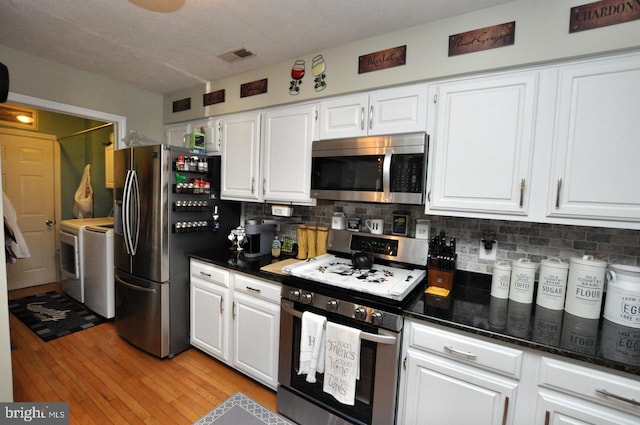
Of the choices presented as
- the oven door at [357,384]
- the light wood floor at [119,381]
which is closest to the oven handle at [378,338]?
the oven door at [357,384]

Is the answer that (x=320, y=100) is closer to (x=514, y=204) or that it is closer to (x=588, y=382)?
(x=514, y=204)

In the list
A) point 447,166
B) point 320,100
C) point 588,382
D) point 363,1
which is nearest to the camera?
point 588,382

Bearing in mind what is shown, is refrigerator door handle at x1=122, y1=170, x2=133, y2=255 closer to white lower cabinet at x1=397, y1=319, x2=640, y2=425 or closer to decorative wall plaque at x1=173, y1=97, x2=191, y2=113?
decorative wall plaque at x1=173, y1=97, x2=191, y2=113

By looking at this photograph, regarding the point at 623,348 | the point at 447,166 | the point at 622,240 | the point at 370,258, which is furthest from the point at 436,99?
the point at 623,348

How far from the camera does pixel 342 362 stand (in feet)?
5.05

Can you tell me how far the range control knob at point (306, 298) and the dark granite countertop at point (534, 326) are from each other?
1.82ft

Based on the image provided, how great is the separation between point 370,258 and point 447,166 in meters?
0.76

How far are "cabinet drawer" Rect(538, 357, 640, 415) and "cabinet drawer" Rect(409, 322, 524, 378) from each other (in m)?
0.10

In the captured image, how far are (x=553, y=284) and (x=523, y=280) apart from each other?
0.13m

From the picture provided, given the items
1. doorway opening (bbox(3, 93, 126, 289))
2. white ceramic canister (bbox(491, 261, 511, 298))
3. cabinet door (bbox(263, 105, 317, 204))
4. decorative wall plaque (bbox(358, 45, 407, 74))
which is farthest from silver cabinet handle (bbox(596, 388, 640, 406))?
doorway opening (bbox(3, 93, 126, 289))

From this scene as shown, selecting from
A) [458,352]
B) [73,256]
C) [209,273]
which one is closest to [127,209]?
[209,273]

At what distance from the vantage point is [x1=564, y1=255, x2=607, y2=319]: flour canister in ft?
4.48

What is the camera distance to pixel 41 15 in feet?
5.82

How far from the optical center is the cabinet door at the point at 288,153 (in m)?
2.12
